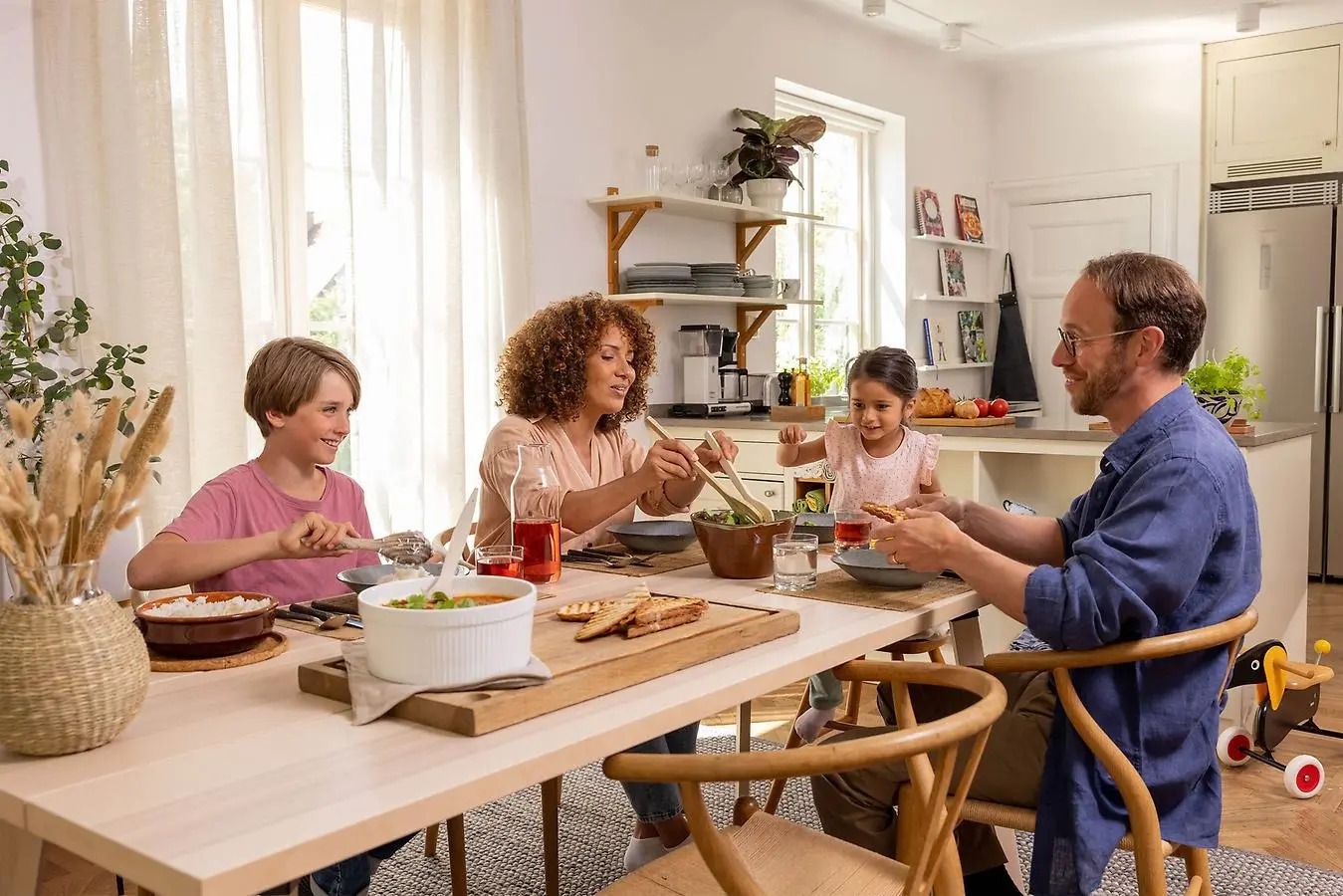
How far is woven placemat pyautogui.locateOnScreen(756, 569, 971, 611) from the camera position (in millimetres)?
1784

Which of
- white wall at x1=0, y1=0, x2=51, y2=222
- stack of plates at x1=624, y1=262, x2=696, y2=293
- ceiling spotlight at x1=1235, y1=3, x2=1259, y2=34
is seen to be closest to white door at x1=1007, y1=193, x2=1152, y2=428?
ceiling spotlight at x1=1235, y1=3, x2=1259, y2=34

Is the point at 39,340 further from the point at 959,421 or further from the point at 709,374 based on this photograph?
the point at 959,421

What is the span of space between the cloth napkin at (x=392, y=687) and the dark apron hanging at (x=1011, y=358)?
600 cm

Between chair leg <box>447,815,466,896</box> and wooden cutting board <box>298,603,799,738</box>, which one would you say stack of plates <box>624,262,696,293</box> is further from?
wooden cutting board <box>298,603,799,738</box>

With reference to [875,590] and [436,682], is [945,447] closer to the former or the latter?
[875,590]

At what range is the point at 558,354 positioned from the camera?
2.52 meters

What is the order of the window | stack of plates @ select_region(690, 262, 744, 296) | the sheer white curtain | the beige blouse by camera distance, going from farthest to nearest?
the window, stack of plates @ select_region(690, 262, 744, 296), the sheer white curtain, the beige blouse

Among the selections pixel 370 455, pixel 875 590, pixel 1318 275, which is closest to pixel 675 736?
pixel 875 590

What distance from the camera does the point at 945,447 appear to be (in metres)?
3.93

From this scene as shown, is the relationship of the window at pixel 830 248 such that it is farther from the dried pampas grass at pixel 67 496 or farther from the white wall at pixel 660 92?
the dried pampas grass at pixel 67 496

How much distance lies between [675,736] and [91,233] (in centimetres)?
Answer: 185

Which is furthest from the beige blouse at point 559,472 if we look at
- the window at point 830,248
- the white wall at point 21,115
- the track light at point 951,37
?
the track light at point 951,37

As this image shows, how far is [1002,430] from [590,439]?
174 centimetres

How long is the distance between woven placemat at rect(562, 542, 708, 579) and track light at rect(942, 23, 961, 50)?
14.3 feet
